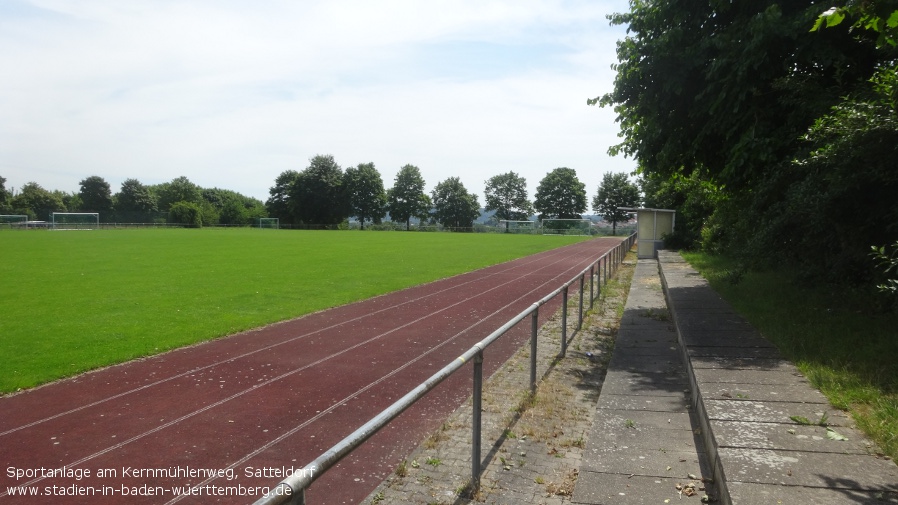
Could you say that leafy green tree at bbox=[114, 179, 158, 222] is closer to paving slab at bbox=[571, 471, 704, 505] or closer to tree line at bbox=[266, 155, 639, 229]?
tree line at bbox=[266, 155, 639, 229]

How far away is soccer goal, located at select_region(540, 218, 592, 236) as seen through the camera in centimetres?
8775

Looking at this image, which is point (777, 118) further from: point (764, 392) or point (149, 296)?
point (149, 296)

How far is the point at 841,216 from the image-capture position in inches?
282

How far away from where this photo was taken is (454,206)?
120562 mm

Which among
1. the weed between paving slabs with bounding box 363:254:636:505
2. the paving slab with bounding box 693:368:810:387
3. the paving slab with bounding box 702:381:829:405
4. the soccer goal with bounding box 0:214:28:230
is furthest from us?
the soccer goal with bounding box 0:214:28:230

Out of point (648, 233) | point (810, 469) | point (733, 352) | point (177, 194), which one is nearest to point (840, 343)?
point (733, 352)

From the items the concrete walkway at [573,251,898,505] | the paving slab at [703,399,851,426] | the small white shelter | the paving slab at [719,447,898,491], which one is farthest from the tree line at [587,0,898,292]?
the small white shelter

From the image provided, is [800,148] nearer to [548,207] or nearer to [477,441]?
[477,441]

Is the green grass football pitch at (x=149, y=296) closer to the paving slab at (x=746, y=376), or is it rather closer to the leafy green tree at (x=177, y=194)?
the paving slab at (x=746, y=376)

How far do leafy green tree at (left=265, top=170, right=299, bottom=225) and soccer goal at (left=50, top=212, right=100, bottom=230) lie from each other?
3089 cm

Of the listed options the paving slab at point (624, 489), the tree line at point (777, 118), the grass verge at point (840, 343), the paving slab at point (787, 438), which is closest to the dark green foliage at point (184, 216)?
the tree line at point (777, 118)

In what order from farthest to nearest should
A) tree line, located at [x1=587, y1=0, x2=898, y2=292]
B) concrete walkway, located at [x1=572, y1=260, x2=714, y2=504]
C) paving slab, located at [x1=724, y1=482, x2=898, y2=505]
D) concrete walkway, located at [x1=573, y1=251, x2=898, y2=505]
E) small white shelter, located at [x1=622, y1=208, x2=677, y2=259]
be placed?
small white shelter, located at [x1=622, y1=208, x2=677, y2=259], tree line, located at [x1=587, y1=0, x2=898, y2=292], concrete walkway, located at [x1=572, y1=260, x2=714, y2=504], concrete walkway, located at [x1=573, y1=251, x2=898, y2=505], paving slab, located at [x1=724, y1=482, x2=898, y2=505]

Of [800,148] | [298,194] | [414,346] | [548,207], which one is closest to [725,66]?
[800,148]

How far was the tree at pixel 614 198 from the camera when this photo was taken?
107250 millimetres
